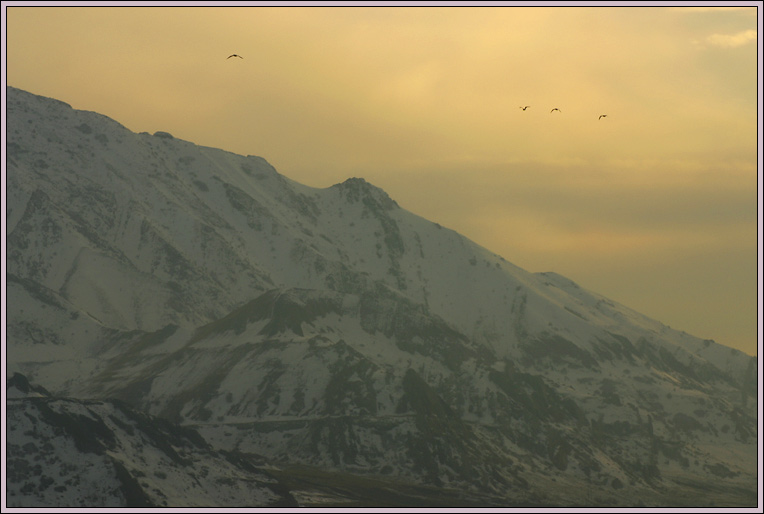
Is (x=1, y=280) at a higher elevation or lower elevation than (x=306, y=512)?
higher

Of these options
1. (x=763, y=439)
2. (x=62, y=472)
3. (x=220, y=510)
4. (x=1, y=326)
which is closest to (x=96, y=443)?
(x=62, y=472)

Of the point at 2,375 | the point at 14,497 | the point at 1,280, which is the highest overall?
the point at 1,280

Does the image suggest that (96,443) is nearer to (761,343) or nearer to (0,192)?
(0,192)

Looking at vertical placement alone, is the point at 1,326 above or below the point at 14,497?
above

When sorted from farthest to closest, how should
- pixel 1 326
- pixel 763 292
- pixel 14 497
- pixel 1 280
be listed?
pixel 1 280
pixel 14 497
pixel 1 326
pixel 763 292

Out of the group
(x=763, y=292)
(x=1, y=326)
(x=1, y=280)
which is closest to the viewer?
(x=763, y=292)

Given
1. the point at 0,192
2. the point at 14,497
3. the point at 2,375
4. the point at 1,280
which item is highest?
the point at 0,192

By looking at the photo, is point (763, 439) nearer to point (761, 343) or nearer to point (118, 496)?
point (761, 343)

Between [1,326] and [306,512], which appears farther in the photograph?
[306,512]

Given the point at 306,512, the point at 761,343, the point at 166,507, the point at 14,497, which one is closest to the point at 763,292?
the point at 761,343
